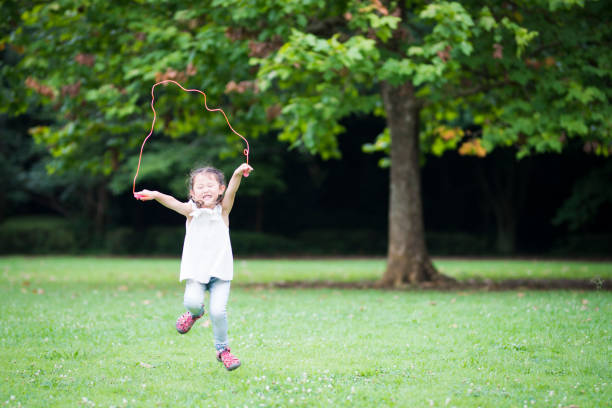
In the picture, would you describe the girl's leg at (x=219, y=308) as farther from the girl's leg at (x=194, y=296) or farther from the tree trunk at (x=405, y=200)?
the tree trunk at (x=405, y=200)

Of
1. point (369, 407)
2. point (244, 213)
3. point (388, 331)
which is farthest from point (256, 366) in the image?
point (244, 213)

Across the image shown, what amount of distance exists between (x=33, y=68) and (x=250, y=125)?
484 centimetres

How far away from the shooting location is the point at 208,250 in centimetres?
592

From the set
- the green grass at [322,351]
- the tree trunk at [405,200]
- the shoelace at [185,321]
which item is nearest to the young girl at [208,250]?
the shoelace at [185,321]

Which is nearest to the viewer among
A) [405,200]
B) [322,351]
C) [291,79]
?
[322,351]

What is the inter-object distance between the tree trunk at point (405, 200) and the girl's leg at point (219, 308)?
26.8 feet

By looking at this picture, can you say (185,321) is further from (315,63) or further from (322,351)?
(315,63)

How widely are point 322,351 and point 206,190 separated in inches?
85.2

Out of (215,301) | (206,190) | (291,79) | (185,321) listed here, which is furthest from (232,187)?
(291,79)

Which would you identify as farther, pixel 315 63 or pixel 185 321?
pixel 315 63

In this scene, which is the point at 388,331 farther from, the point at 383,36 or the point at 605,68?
the point at 605,68

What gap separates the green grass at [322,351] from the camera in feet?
17.0

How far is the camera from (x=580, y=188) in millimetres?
26844

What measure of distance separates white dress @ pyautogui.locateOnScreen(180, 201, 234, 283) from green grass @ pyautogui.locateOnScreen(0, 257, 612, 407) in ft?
3.00
